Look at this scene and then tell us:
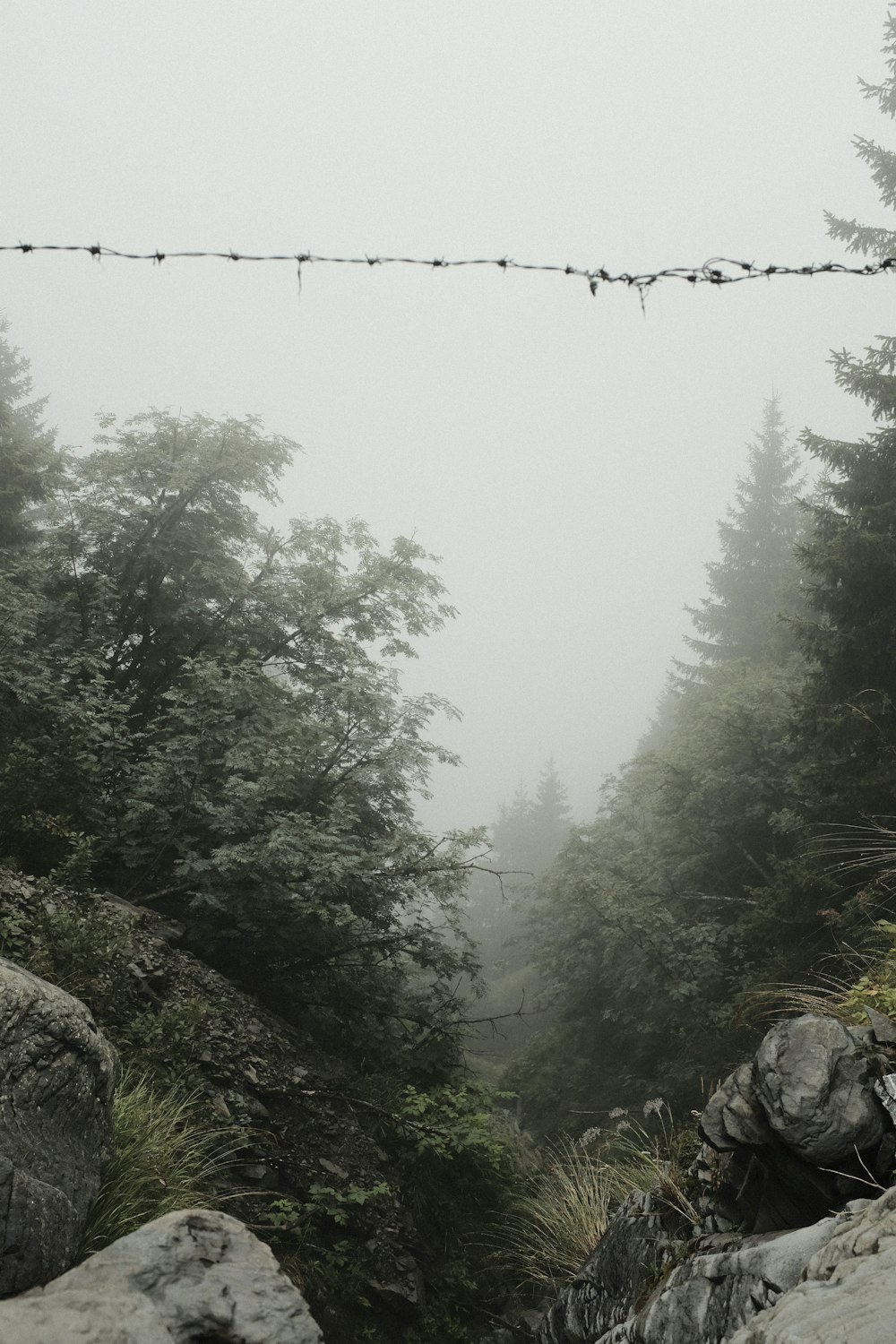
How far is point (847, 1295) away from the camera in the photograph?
1904 millimetres

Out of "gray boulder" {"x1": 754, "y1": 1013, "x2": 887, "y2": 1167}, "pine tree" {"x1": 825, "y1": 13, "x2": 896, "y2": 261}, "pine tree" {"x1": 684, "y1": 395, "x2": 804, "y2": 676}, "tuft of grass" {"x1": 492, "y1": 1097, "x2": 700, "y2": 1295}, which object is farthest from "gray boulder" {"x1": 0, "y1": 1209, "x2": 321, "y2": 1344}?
"pine tree" {"x1": 684, "y1": 395, "x2": 804, "y2": 676}

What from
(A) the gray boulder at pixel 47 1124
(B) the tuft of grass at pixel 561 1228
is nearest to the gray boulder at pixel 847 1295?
(A) the gray boulder at pixel 47 1124

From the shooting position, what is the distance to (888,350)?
9977 mm

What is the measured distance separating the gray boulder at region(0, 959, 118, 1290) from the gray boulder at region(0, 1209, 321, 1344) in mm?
160

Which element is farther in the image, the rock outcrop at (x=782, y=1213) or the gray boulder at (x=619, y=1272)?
the gray boulder at (x=619, y=1272)

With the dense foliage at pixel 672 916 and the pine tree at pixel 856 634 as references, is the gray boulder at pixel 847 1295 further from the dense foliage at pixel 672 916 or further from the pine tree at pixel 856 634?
the dense foliage at pixel 672 916

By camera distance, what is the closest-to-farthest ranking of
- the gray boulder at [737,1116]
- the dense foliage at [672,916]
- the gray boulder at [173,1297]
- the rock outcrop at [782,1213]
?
the rock outcrop at [782,1213], the gray boulder at [173,1297], the gray boulder at [737,1116], the dense foliage at [672,916]

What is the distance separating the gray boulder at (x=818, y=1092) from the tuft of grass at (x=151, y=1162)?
3.03 m

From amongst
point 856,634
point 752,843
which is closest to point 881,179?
point 856,634

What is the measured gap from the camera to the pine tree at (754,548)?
2184 cm

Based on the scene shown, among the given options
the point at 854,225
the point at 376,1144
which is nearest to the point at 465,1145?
the point at 376,1144

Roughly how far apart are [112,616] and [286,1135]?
720cm

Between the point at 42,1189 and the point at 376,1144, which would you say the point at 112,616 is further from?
the point at 42,1189

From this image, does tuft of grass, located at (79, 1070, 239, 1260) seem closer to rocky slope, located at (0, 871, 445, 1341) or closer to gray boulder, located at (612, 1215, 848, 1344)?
rocky slope, located at (0, 871, 445, 1341)
